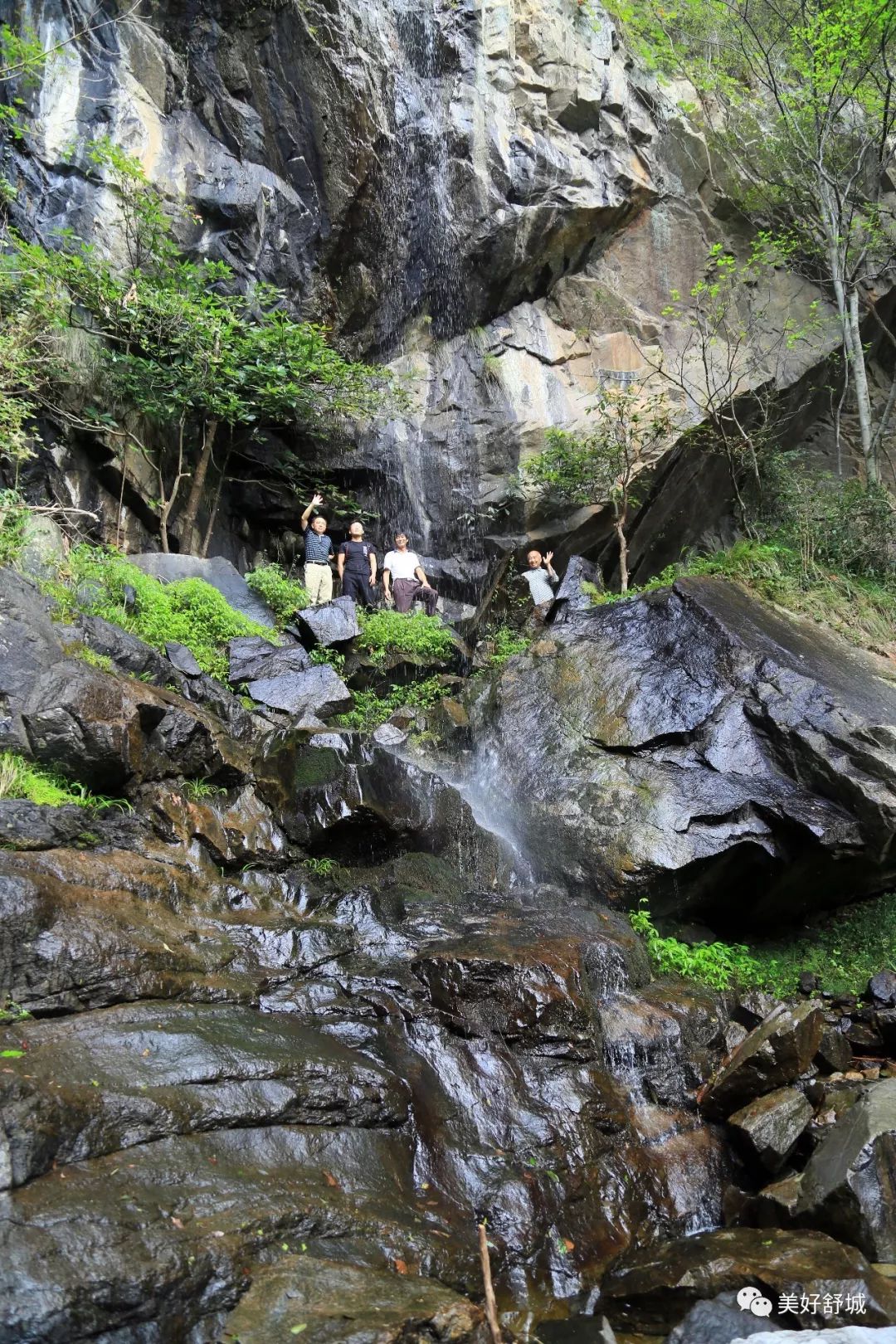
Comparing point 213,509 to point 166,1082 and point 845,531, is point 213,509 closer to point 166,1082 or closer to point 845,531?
point 845,531

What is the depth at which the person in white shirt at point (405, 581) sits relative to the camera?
14359mm

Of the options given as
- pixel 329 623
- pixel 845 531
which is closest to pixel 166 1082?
pixel 329 623

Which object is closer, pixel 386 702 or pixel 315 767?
pixel 315 767

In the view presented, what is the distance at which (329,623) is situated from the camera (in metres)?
12.5

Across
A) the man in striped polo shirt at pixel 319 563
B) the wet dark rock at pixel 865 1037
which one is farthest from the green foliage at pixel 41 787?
the man in striped polo shirt at pixel 319 563

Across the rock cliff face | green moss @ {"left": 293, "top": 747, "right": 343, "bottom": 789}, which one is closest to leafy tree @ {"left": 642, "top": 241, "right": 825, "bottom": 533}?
the rock cliff face

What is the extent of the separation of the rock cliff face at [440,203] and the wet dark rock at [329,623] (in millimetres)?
3599

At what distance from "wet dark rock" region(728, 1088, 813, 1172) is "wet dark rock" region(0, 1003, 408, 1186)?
2382mm

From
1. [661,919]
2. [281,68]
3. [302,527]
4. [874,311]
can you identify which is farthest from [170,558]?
[874,311]

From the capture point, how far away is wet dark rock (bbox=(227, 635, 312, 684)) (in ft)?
35.4

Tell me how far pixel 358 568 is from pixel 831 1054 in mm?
10277

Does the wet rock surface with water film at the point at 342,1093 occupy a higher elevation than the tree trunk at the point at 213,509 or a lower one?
lower

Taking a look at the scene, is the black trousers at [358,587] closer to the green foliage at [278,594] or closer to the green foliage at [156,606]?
the green foliage at [278,594]

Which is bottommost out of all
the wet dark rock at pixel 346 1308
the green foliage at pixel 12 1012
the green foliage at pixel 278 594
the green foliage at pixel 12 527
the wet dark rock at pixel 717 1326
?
the wet dark rock at pixel 717 1326
